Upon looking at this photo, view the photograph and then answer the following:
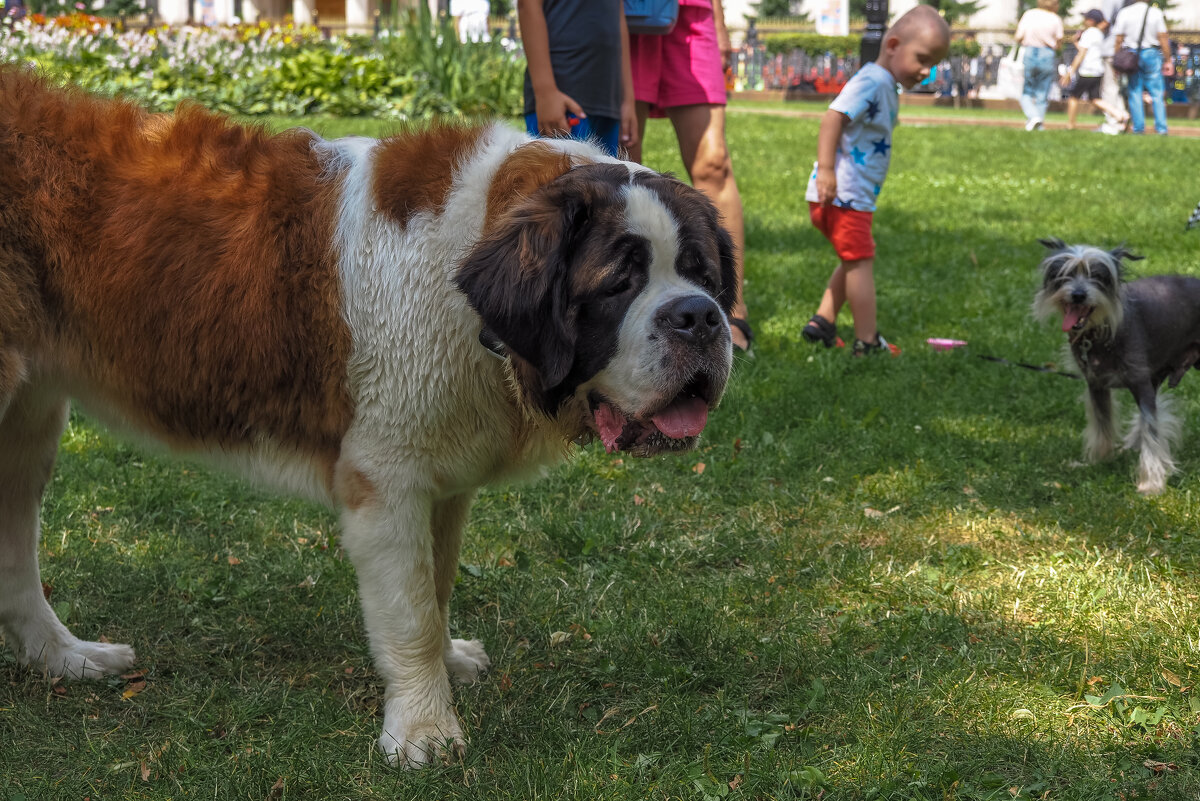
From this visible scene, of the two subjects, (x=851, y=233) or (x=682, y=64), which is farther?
(x=851, y=233)

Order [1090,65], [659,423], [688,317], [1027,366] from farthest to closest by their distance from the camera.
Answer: [1090,65], [1027,366], [659,423], [688,317]

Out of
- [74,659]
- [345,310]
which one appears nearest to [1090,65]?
[345,310]

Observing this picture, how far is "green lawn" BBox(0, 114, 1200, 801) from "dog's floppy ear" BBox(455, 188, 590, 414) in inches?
42.5

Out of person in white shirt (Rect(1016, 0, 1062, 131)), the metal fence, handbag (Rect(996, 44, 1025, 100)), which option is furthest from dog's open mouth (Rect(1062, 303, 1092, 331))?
handbag (Rect(996, 44, 1025, 100))

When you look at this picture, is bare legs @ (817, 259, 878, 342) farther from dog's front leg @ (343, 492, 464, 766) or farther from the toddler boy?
dog's front leg @ (343, 492, 464, 766)

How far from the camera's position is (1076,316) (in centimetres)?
514

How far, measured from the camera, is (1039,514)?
4.68 metres

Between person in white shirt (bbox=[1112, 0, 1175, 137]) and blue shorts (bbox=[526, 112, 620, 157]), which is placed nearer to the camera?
blue shorts (bbox=[526, 112, 620, 157])

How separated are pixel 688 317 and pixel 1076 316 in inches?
125

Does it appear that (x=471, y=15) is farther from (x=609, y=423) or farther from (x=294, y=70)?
(x=609, y=423)

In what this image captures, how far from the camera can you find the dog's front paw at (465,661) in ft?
11.5

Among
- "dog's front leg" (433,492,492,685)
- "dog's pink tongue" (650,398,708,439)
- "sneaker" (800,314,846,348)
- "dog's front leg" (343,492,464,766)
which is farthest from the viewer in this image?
"sneaker" (800,314,846,348)

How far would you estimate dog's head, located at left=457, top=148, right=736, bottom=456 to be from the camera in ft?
8.63

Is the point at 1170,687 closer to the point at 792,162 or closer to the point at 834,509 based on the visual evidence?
the point at 834,509
